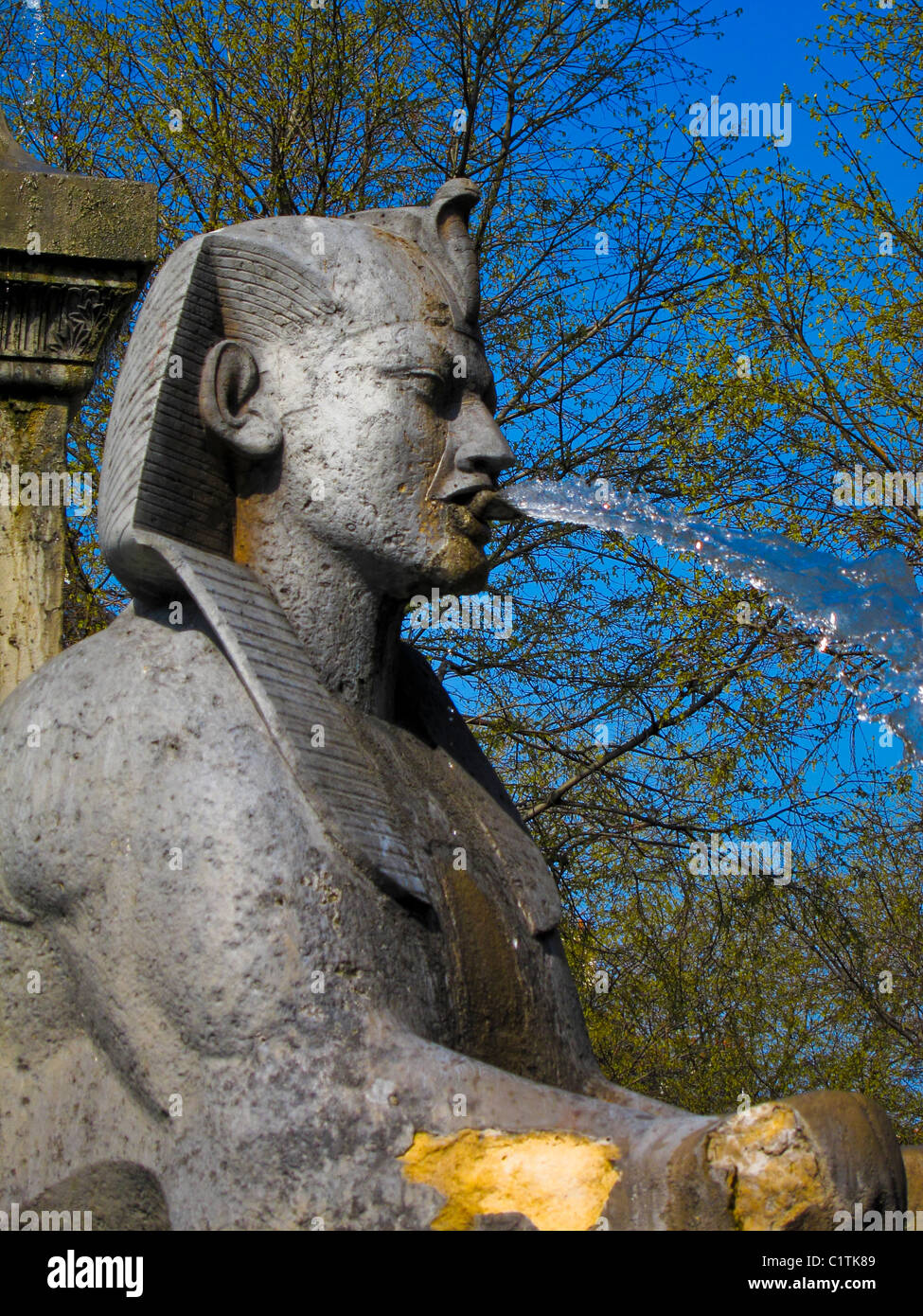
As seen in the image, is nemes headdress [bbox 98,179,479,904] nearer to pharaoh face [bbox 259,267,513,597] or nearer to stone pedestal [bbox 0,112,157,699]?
pharaoh face [bbox 259,267,513,597]

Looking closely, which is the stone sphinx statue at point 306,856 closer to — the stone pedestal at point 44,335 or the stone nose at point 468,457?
the stone nose at point 468,457

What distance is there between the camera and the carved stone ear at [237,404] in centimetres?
319

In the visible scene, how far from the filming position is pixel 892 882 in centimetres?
1022

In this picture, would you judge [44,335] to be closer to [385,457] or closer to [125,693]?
[385,457]

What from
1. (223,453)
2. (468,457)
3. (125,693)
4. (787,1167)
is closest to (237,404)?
(223,453)

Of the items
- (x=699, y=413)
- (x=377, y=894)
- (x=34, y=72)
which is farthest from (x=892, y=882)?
(x=377, y=894)

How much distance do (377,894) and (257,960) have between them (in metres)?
0.27

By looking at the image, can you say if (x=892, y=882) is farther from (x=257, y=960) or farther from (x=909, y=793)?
(x=257, y=960)

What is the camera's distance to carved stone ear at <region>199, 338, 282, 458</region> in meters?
3.19

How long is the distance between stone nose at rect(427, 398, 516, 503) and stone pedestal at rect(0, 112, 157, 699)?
1.29 m

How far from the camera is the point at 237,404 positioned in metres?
3.24

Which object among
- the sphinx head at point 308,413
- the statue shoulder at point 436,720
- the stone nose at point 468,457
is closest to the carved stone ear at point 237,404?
the sphinx head at point 308,413

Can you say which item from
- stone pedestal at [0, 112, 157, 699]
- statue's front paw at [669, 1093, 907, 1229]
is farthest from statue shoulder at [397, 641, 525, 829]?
statue's front paw at [669, 1093, 907, 1229]

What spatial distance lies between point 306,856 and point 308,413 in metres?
0.93
